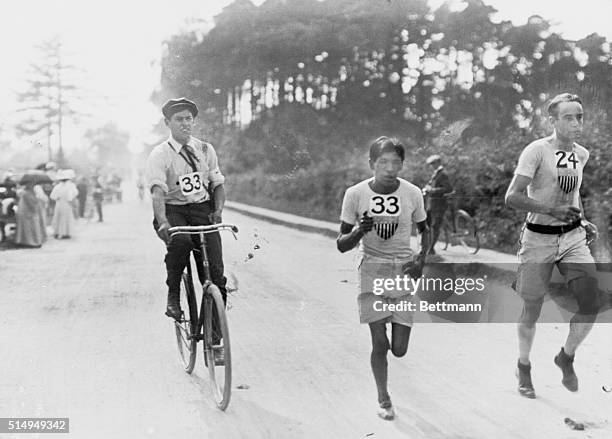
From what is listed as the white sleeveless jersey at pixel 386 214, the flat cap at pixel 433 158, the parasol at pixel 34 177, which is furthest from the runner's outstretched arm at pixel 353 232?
the parasol at pixel 34 177

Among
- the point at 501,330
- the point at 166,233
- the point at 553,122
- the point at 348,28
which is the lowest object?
the point at 501,330

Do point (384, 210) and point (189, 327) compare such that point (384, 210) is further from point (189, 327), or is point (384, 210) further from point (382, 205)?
point (189, 327)

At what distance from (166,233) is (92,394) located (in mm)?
924

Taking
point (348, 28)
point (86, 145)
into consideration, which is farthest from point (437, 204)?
point (86, 145)

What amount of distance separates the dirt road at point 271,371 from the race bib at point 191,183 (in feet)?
3.54

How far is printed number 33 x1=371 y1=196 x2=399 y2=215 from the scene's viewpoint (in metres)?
3.54

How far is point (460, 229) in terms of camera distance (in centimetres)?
1008

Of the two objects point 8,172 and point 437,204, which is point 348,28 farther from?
point 8,172

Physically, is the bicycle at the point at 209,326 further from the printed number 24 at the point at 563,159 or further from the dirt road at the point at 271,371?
the printed number 24 at the point at 563,159

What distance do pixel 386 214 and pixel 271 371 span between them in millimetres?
1423

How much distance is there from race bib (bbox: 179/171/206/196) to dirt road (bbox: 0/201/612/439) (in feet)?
3.54

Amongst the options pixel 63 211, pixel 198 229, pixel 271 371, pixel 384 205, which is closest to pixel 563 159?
pixel 384 205

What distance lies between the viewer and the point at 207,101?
5.47 m

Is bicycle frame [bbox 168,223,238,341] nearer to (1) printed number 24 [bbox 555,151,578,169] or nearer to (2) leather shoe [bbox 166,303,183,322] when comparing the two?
(2) leather shoe [bbox 166,303,183,322]
